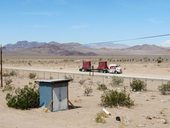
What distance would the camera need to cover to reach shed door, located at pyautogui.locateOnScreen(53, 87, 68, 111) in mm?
20922

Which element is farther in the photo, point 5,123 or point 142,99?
point 142,99

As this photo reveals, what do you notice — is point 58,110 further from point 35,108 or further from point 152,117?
point 152,117

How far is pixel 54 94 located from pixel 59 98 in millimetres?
425

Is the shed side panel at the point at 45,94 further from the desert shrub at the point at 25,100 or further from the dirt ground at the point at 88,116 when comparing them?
the desert shrub at the point at 25,100

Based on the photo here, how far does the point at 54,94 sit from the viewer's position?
20.9 m

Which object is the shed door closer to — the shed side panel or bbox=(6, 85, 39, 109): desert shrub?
the shed side panel

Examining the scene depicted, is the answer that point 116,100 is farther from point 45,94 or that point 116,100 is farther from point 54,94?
point 45,94

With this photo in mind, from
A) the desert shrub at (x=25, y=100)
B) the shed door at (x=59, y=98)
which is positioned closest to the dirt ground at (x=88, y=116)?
the desert shrub at (x=25, y=100)

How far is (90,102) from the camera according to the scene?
969 inches

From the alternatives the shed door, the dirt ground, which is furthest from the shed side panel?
the dirt ground

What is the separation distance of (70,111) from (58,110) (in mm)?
693

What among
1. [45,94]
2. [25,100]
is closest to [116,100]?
[45,94]

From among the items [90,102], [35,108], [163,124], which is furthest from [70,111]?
[163,124]

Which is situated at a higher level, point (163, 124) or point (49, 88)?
point (49, 88)
